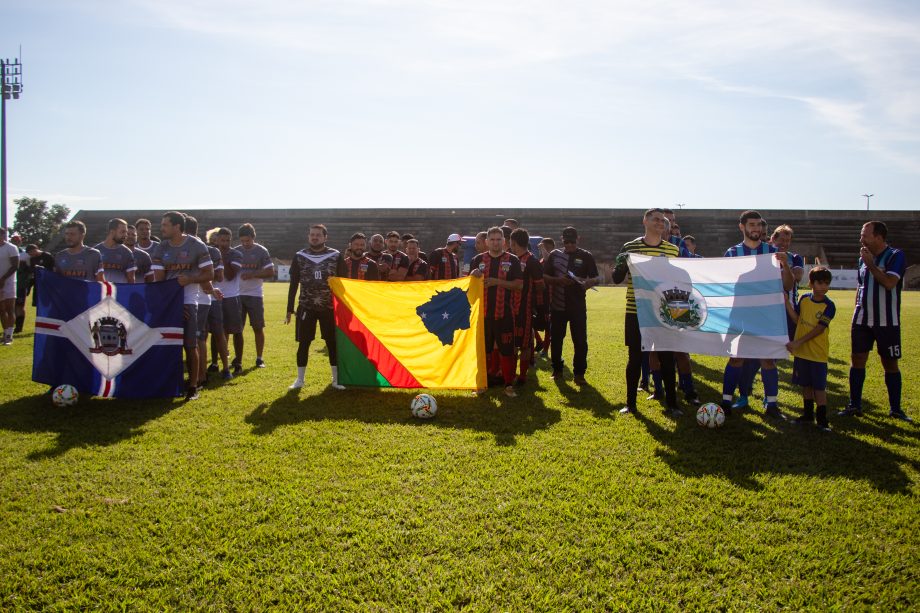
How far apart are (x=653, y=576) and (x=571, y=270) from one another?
5.57m

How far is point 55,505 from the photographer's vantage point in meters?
3.98

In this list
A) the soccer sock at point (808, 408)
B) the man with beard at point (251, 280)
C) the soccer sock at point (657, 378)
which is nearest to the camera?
the soccer sock at point (808, 408)

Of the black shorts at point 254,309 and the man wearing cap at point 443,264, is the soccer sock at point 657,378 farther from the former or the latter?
the black shorts at point 254,309

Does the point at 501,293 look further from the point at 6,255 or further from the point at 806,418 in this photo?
the point at 6,255

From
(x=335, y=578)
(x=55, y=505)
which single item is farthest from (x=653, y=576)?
(x=55, y=505)

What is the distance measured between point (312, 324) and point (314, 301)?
0.34 metres

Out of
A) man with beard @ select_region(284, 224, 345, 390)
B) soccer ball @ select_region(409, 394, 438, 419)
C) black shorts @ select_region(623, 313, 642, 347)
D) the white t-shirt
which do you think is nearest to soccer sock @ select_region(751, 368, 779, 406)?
black shorts @ select_region(623, 313, 642, 347)

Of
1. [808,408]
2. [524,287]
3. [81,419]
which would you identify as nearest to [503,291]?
[524,287]

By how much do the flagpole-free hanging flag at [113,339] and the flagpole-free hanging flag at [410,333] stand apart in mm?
2037

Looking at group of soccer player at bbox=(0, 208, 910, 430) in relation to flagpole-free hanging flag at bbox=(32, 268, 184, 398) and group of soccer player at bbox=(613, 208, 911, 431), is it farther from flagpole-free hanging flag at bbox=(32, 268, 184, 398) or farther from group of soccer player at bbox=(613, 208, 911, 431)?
flagpole-free hanging flag at bbox=(32, 268, 184, 398)

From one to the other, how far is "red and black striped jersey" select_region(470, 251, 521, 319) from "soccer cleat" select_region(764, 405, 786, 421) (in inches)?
125

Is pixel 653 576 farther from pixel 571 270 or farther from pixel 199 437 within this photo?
pixel 571 270

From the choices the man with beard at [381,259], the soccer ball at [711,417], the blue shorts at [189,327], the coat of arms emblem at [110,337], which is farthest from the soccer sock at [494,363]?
the coat of arms emblem at [110,337]

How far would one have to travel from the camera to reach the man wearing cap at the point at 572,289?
8273 millimetres
